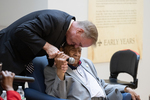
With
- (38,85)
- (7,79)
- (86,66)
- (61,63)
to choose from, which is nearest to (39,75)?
(38,85)

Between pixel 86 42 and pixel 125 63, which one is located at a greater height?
pixel 86 42

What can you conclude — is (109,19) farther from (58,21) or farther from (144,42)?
(58,21)

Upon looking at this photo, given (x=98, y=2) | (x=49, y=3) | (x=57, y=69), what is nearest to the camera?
(x=57, y=69)

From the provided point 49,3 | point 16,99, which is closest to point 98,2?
point 49,3

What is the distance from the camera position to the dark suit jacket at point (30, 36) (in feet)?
7.23

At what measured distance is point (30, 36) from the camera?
7.14 ft

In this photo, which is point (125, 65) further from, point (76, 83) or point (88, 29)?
point (88, 29)

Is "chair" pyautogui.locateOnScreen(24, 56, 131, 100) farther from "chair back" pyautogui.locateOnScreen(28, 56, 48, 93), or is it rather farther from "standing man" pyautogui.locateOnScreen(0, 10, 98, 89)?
"standing man" pyautogui.locateOnScreen(0, 10, 98, 89)

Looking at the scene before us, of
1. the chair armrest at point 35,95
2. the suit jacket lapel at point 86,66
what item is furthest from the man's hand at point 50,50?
the suit jacket lapel at point 86,66

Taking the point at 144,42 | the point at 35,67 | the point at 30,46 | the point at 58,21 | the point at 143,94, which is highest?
the point at 58,21

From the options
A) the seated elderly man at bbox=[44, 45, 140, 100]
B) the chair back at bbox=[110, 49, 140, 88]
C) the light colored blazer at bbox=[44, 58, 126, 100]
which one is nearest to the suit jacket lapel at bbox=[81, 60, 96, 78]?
the seated elderly man at bbox=[44, 45, 140, 100]

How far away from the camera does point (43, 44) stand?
222 cm

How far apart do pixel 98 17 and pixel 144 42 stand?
127cm

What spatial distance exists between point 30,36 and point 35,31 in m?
0.07
